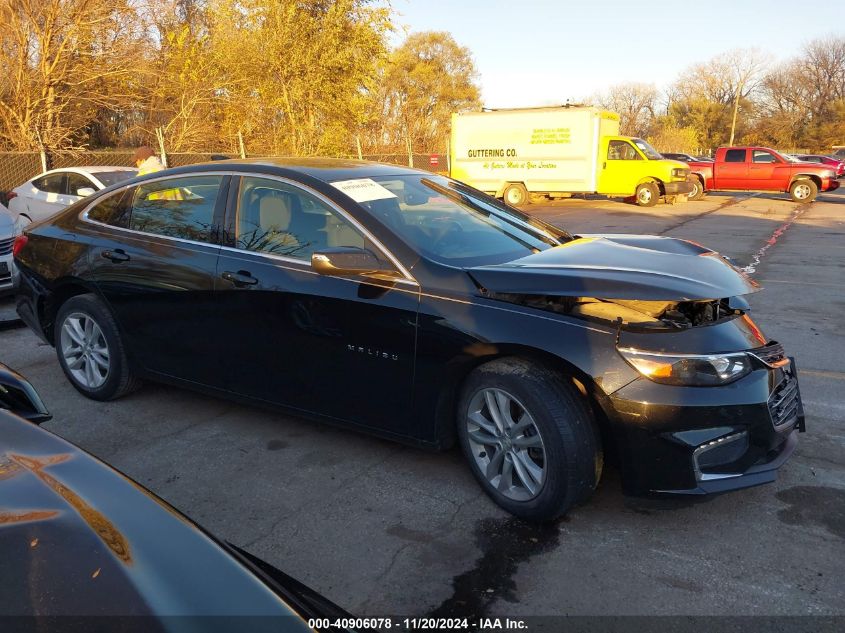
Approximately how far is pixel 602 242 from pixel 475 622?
2.28 m

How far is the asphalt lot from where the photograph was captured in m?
2.74

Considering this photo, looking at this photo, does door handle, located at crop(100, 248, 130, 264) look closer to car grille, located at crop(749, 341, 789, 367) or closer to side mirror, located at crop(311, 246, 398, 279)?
side mirror, located at crop(311, 246, 398, 279)

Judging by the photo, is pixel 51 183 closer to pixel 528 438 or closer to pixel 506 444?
pixel 506 444

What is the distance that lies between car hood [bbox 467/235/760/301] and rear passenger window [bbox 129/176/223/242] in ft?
5.77

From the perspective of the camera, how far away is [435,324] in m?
3.39

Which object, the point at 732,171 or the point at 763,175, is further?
the point at 732,171

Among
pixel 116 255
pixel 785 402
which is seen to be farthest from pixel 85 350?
pixel 785 402

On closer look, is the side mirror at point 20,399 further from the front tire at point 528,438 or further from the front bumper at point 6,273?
the front bumper at point 6,273

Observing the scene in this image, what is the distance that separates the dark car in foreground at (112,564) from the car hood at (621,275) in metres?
1.82

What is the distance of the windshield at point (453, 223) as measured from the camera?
3.70 metres

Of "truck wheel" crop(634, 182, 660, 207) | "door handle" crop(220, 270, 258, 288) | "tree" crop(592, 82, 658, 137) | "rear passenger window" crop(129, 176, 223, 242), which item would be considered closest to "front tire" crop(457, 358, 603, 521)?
"door handle" crop(220, 270, 258, 288)

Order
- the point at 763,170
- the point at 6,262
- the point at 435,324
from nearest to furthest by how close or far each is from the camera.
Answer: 1. the point at 435,324
2. the point at 6,262
3. the point at 763,170

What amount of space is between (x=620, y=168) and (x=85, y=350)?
1980cm

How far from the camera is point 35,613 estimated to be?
1.39m
